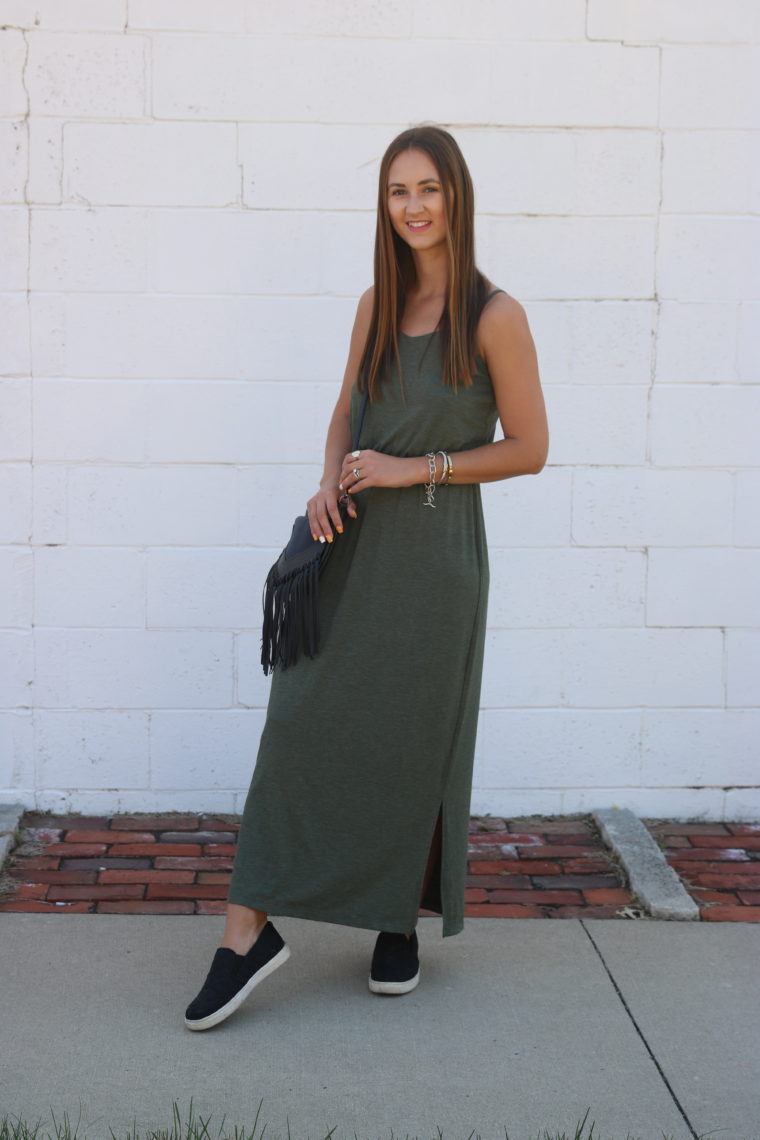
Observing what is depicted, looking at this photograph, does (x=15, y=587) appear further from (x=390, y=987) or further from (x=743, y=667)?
(x=743, y=667)

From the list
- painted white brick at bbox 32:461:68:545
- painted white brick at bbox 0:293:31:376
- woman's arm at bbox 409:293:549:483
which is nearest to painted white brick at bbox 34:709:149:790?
painted white brick at bbox 32:461:68:545

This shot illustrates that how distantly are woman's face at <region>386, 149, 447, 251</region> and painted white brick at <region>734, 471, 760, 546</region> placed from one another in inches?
71.5

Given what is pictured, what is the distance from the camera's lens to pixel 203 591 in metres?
4.27

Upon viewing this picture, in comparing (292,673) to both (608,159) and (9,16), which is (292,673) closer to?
(608,159)

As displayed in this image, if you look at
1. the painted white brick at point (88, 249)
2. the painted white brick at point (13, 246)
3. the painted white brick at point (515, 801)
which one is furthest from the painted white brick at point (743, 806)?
the painted white brick at point (13, 246)

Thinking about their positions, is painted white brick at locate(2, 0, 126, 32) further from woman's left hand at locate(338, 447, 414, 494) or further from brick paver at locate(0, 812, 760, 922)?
brick paver at locate(0, 812, 760, 922)

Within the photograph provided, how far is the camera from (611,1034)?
2.93 meters

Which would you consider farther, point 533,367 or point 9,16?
point 9,16

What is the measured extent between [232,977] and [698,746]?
6.87 ft

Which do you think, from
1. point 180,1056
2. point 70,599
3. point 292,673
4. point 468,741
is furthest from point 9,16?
point 180,1056

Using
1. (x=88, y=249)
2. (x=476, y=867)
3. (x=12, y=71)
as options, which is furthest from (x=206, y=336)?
(x=476, y=867)

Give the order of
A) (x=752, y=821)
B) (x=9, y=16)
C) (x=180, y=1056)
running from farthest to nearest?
(x=752, y=821), (x=9, y=16), (x=180, y=1056)

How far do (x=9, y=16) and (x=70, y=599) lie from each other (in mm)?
1869

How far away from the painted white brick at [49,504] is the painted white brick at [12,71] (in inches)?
44.8
